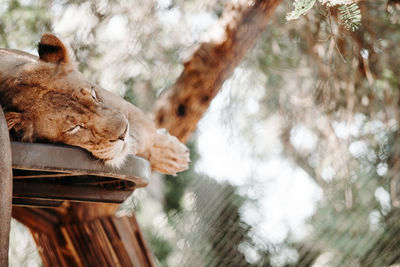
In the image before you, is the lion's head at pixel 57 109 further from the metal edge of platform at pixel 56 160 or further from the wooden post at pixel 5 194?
the wooden post at pixel 5 194

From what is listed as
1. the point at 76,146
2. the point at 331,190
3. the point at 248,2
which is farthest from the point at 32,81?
the point at 331,190

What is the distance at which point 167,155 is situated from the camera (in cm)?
119

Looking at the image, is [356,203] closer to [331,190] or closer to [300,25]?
[331,190]

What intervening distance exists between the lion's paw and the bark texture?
1.16 feet

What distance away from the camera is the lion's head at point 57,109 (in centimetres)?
77

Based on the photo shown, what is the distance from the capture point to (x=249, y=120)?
7.82 ft

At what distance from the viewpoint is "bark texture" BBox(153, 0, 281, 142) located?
156 centimetres

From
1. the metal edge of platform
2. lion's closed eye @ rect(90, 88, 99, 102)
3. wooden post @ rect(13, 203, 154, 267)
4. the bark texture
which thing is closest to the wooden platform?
the metal edge of platform

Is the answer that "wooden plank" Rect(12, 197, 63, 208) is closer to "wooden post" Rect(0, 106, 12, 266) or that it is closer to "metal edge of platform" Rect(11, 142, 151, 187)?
"metal edge of platform" Rect(11, 142, 151, 187)

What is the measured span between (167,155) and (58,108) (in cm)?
45

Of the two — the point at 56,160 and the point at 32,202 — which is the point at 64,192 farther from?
the point at 56,160

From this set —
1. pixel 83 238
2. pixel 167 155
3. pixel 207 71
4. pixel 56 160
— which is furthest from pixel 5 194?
pixel 207 71

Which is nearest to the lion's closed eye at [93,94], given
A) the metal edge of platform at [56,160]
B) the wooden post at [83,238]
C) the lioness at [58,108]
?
the lioness at [58,108]

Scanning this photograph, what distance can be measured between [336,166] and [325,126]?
25 centimetres
